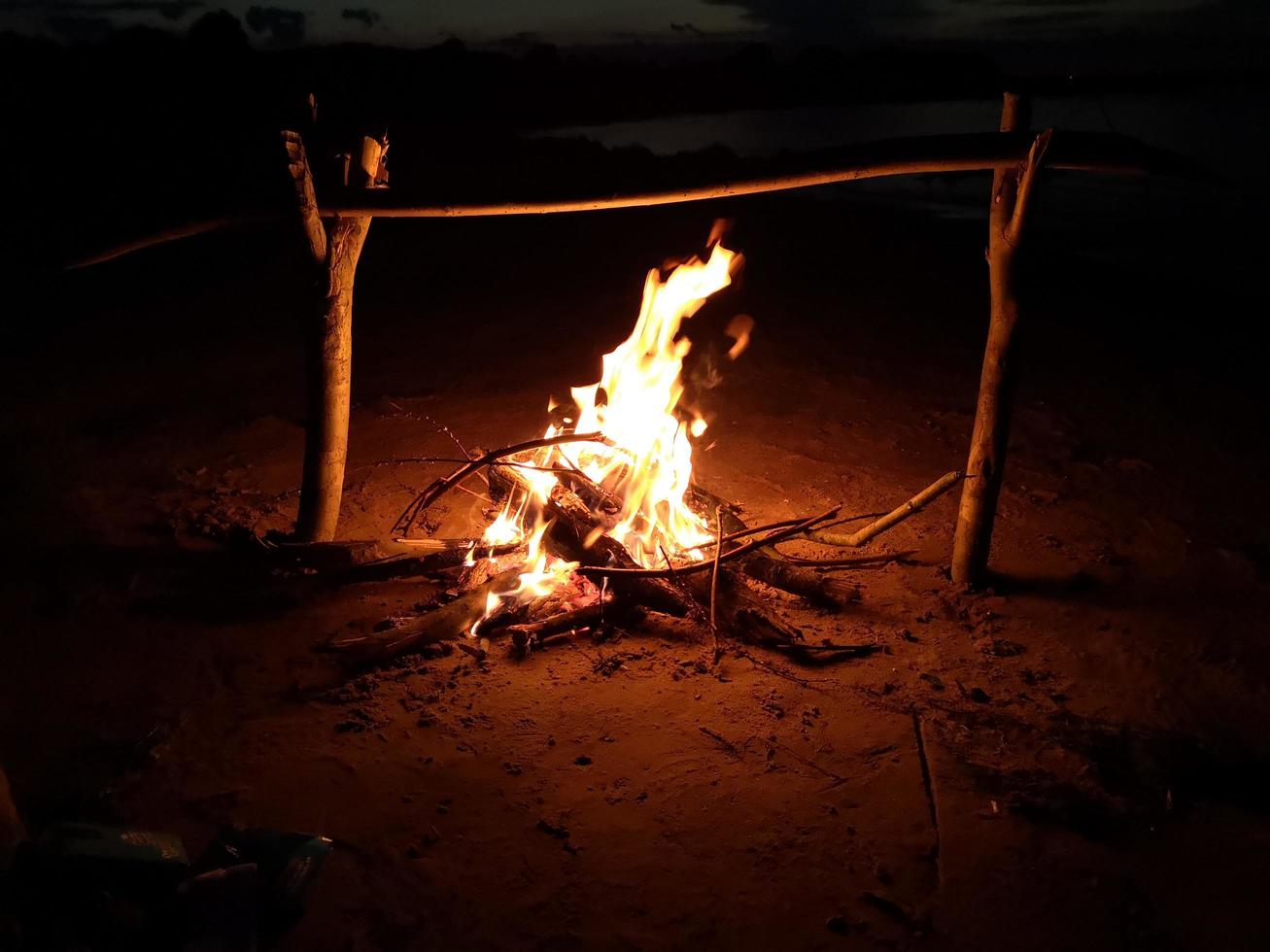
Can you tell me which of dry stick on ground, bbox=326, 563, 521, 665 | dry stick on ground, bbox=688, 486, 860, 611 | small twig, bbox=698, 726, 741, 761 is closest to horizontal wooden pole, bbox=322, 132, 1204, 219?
dry stick on ground, bbox=688, 486, 860, 611

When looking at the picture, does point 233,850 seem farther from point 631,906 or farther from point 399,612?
point 399,612

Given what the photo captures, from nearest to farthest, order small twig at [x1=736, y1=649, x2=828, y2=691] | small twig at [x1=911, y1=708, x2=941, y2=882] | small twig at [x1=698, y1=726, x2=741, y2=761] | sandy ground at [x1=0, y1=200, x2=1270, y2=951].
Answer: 1. sandy ground at [x1=0, y1=200, x2=1270, y2=951]
2. small twig at [x1=911, y1=708, x2=941, y2=882]
3. small twig at [x1=698, y1=726, x2=741, y2=761]
4. small twig at [x1=736, y1=649, x2=828, y2=691]

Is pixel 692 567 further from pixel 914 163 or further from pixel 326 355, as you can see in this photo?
pixel 326 355

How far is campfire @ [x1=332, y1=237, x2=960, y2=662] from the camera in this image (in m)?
4.39

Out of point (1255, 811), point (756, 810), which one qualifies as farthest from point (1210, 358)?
point (756, 810)

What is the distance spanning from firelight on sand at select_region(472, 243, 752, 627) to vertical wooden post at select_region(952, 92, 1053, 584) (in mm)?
1403

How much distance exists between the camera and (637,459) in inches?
197

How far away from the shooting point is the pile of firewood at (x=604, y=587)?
4.32 metres

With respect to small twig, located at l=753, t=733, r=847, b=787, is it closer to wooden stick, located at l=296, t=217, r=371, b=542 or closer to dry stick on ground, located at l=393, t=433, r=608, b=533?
dry stick on ground, located at l=393, t=433, r=608, b=533

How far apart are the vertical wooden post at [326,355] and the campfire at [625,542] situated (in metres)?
0.47

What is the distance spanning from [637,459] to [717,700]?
5.01ft

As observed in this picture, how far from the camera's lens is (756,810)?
340 cm

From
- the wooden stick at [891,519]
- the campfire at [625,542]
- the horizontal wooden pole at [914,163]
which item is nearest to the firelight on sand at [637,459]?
the campfire at [625,542]

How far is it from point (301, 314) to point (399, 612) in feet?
20.9
